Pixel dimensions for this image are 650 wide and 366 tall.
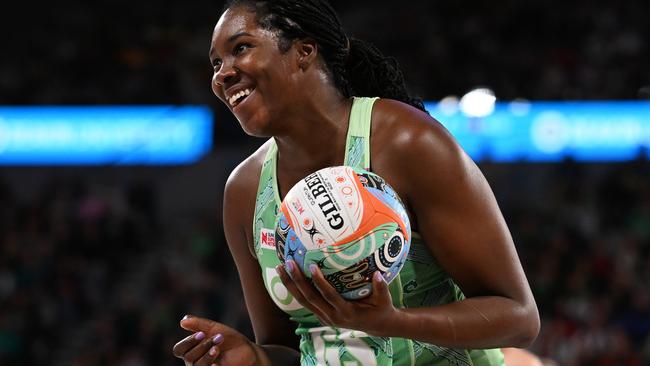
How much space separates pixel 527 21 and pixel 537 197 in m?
3.01

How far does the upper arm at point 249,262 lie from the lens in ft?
8.46

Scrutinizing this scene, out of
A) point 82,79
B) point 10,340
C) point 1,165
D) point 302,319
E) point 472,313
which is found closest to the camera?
point 472,313

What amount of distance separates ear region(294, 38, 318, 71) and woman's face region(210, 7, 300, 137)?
0.02 metres

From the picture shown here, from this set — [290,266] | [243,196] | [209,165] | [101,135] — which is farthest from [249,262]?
[101,135]

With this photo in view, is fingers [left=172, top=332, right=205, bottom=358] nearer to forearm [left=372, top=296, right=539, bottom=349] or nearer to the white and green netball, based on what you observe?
the white and green netball

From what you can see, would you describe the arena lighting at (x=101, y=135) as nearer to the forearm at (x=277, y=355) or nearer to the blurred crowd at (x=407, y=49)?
the blurred crowd at (x=407, y=49)

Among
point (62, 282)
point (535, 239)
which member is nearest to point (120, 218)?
point (62, 282)

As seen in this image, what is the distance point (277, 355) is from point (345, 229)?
70 cm

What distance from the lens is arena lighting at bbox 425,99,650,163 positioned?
1030 centimetres

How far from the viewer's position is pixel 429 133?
2234 mm

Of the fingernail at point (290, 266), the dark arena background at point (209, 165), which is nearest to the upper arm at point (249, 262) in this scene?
the fingernail at point (290, 266)

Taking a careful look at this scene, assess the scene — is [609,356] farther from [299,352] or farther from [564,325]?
[299,352]

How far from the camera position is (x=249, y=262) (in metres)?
2.63

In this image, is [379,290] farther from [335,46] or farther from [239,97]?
[335,46]
